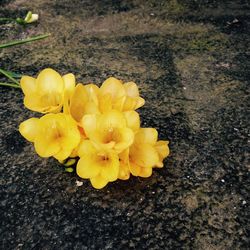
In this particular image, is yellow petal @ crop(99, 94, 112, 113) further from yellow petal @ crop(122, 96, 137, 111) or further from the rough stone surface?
the rough stone surface

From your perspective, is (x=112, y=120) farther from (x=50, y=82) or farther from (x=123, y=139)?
(x=50, y=82)

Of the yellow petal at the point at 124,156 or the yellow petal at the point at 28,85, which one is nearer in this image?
the yellow petal at the point at 124,156

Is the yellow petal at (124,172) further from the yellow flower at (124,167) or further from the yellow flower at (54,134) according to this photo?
the yellow flower at (54,134)

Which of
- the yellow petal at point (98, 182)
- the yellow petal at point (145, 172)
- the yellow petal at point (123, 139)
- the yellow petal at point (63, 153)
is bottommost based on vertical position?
the yellow petal at point (145, 172)

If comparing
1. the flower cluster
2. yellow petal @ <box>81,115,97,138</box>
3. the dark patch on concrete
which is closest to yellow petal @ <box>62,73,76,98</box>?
the flower cluster

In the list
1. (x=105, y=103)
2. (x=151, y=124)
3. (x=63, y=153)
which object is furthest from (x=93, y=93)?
(x=151, y=124)

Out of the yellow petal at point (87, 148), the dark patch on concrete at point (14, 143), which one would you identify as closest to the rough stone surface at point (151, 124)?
the dark patch on concrete at point (14, 143)

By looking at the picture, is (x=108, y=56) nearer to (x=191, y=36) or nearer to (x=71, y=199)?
(x=191, y=36)
